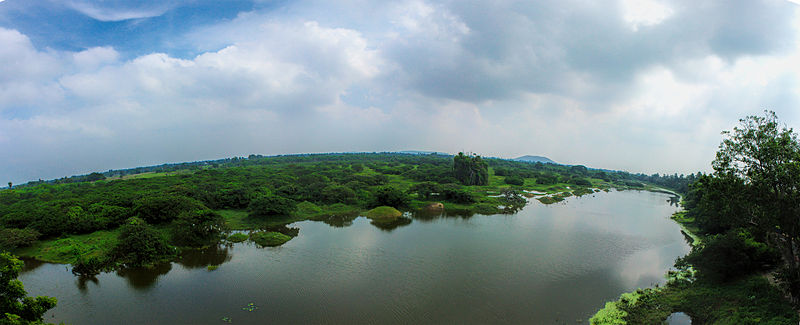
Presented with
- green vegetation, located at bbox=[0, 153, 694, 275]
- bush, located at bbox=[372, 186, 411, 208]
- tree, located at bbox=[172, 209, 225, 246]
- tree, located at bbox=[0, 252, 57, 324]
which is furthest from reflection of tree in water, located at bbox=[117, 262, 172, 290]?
bush, located at bbox=[372, 186, 411, 208]

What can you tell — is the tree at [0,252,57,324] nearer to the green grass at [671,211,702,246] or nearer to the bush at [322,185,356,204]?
the bush at [322,185,356,204]

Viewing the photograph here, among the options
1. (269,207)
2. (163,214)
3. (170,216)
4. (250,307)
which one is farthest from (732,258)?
(163,214)

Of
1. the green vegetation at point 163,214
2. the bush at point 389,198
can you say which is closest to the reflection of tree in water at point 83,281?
the green vegetation at point 163,214

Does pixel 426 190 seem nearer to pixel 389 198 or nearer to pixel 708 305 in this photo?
pixel 389 198

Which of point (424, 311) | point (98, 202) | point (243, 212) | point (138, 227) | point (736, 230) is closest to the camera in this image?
point (424, 311)

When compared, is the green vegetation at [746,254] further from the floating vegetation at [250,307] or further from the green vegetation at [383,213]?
the green vegetation at [383,213]

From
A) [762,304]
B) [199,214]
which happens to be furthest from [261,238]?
[762,304]

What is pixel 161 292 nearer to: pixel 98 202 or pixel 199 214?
pixel 199 214
